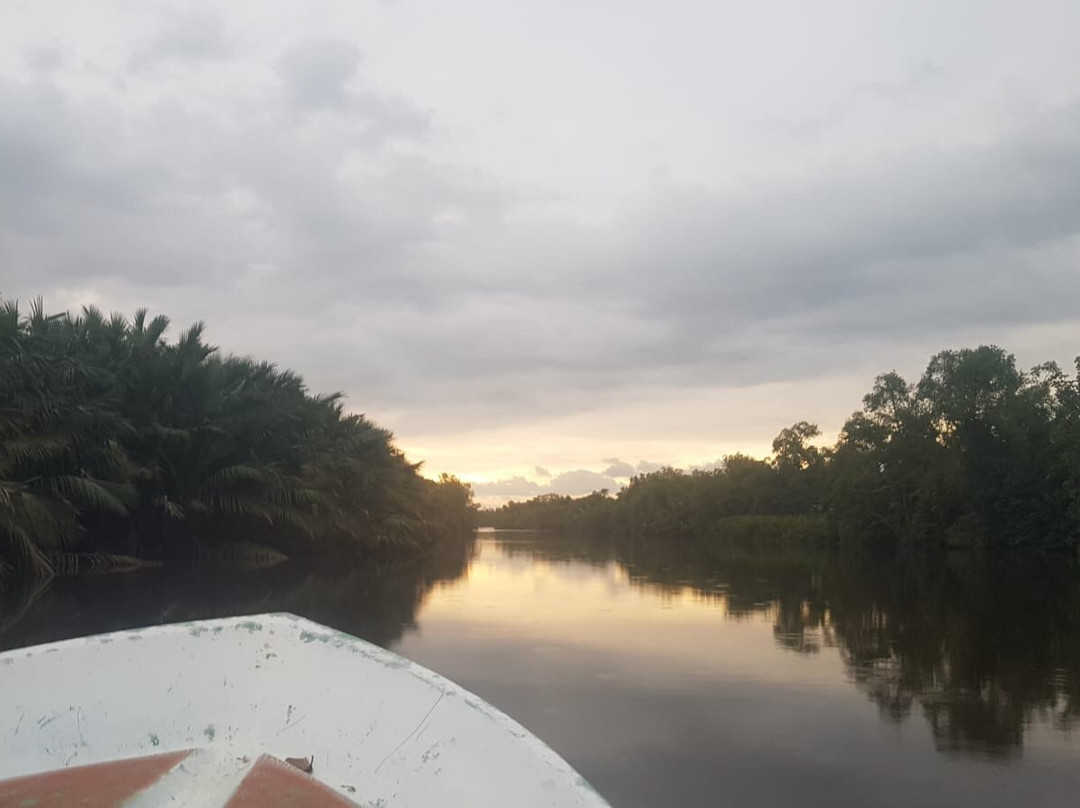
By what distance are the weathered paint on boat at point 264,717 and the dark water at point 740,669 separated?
2.04 metres

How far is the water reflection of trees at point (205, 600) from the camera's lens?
10.9 meters

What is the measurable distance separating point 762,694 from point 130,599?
10.4 m

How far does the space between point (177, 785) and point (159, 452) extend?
76.1 ft

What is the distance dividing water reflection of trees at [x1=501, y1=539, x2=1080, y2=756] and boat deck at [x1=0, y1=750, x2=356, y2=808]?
15.0 ft

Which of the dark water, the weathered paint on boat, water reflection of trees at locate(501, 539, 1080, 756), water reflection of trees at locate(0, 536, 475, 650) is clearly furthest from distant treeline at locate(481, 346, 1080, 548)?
the weathered paint on boat

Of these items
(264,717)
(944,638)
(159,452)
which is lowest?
(944,638)

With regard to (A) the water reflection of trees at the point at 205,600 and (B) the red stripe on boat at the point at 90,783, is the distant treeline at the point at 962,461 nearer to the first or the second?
(A) the water reflection of trees at the point at 205,600

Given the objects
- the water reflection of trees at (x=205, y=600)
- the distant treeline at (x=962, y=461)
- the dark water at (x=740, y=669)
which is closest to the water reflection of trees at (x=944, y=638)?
the dark water at (x=740, y=669)

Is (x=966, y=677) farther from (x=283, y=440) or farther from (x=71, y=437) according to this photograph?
(x=283, y=440)

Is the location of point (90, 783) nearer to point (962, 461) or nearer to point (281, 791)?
point (281, 791)

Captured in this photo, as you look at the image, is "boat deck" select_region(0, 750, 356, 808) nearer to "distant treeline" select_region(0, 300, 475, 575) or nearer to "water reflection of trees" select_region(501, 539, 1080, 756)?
A: "water reflection of trees" select_region(501, 539, 1080, 756)

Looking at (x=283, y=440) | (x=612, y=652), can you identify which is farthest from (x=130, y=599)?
(x=283, y=440)

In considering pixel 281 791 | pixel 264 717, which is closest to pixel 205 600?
pixel 264 717

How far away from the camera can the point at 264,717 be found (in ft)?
10.9
